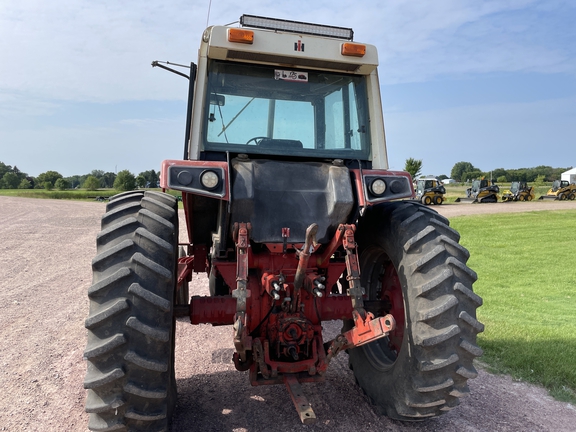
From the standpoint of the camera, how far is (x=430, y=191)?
3469cm

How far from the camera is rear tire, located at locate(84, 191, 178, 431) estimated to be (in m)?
2.66

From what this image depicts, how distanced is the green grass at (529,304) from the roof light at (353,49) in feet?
11.3

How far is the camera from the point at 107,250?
289 centimetres

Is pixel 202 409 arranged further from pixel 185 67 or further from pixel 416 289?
pixel 185 67

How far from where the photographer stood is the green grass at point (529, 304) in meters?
4.81

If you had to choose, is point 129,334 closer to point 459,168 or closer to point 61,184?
point 61,184

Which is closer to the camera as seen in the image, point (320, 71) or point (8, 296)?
point (320, 71)

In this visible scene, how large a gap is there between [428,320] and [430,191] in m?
33.1

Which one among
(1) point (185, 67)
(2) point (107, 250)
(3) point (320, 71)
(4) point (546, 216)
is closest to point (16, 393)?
(2) point (107, 250)

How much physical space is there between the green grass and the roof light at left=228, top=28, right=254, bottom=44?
3.98 m

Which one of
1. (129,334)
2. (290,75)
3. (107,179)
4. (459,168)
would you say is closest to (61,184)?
(107,179)

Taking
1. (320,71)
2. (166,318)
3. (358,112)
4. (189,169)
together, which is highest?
(320,71)

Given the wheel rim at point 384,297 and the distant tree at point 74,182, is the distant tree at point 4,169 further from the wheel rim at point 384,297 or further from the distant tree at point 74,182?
the wheel rim at point 384,297

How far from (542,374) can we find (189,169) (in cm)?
400
